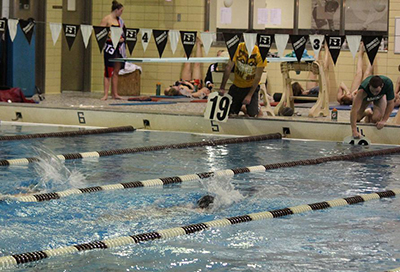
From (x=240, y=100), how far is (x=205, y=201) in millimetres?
5211

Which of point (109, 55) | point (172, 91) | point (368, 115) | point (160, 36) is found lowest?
point (368, 115)

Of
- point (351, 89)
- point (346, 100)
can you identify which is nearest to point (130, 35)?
point (346, 100)

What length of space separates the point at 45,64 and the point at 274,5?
187 inches

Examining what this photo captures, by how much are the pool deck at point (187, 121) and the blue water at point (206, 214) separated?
1227mm

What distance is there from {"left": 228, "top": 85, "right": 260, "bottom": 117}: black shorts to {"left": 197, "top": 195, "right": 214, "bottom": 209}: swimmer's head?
508cm

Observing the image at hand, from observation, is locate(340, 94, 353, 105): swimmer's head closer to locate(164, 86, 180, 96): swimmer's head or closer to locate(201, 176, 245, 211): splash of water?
locate(164, 86, 180, 96): swimmer's head

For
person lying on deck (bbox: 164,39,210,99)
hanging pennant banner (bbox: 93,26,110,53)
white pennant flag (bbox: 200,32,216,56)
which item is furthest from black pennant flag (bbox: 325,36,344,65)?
person lying on deck (bbox: 164,39,210,99)

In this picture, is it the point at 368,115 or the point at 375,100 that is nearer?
the point at 375,100

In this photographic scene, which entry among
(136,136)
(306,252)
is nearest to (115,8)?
(136,136)

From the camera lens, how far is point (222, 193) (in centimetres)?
678

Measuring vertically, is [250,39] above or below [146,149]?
above

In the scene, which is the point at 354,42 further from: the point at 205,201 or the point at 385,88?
the point at 205,201

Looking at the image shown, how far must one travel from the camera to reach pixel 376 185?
7625mm

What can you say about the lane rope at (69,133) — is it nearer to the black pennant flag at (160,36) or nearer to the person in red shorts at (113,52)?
the black pennant flag at (160,36)
